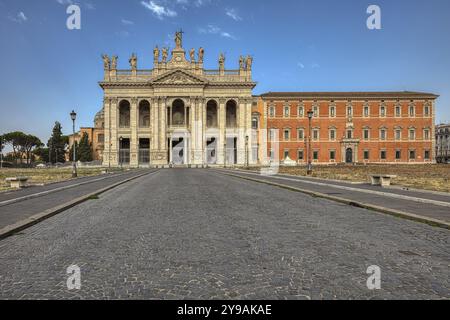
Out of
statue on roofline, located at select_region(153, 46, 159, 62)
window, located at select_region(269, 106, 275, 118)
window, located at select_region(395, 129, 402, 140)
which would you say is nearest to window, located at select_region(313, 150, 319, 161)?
window, located at select_region(269, 106, 275, 118)

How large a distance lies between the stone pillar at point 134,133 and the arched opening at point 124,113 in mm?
3335

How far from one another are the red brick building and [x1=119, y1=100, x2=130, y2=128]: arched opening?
2678cm

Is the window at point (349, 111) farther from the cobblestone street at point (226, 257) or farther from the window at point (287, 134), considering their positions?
the cobblestone street at point (226, 257)

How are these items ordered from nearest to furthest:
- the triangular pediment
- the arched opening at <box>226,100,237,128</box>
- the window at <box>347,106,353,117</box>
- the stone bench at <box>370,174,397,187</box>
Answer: the stone bench at <box>370,174,397,187</box> < the triangular pediment < the window at <box>347,106,353,117</box> < the arched opening at <box>226,100,237,128</box>

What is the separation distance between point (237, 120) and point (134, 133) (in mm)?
20591

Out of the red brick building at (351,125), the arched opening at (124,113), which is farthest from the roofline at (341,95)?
the arched opening at (124,113)

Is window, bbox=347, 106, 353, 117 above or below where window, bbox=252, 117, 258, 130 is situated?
above

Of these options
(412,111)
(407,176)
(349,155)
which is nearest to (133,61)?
(349,155)

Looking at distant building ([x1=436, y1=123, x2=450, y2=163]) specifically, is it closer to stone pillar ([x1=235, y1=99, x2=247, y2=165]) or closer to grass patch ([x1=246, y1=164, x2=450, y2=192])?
stone pillar ([x1=235, y1=99, x2=247, y2=165])

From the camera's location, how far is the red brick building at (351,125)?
223ft

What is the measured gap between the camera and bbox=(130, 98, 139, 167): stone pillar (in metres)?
64.9

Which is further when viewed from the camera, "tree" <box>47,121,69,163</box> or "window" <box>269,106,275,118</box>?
"tree" <box>47,121,69,163</box>

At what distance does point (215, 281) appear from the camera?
3812 mm
